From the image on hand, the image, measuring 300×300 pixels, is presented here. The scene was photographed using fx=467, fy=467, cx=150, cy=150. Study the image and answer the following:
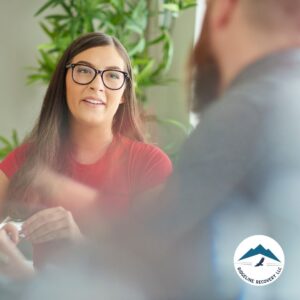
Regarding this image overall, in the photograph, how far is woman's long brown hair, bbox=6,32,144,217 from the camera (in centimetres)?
59

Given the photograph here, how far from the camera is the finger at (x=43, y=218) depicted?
1.91 feet

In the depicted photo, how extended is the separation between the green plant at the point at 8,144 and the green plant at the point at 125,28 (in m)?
0.08

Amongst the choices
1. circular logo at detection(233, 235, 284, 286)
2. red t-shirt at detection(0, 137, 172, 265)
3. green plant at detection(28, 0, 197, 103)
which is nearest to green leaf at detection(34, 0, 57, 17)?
green plant at detection(28, 0, 197, 103)

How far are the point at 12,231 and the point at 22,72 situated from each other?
0.22 metres

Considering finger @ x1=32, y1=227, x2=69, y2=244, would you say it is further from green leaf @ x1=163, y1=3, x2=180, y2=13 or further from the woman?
green leaf @ x1=163, y1=3, x2=180, y2=13

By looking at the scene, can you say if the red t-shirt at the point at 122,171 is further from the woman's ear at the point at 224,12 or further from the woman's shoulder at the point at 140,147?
the woman's ear at the point at 224,12

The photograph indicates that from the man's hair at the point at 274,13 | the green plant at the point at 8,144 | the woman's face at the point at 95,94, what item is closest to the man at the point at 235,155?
the man's hair at the point at 274,13

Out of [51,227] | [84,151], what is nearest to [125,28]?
[84,151]

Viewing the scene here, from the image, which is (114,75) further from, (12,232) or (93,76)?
(12,232)

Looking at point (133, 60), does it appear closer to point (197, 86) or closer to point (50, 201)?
point (197, 86)

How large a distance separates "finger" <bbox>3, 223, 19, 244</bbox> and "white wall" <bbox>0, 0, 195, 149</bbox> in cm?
12

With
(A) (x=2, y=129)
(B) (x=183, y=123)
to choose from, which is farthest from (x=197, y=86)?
(A) (x=2, y=129)

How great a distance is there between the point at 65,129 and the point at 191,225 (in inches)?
7.9

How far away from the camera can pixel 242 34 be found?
21.3 inches
